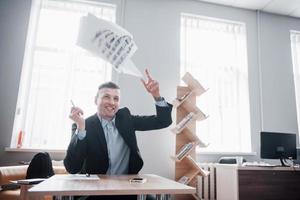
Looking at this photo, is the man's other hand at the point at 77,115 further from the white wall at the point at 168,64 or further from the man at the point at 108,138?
the white wall at the point at 168,64

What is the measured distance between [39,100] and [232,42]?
321 centimetres

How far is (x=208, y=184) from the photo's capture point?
3258 millimetres

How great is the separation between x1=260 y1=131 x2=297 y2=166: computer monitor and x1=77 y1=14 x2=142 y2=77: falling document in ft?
6.88

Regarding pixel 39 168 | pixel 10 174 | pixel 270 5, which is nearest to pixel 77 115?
pixel 39 168

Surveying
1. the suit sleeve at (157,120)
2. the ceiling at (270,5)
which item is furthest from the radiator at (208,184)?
the ceiling at (270,5)

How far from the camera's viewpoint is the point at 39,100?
3.49 metres

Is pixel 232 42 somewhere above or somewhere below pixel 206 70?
above

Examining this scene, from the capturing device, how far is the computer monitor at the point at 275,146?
2887 millimetres

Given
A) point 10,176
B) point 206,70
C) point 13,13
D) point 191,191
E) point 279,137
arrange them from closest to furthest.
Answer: point 191,191 < point 10,176 < point 279,137 < point 13,13 < point 206,70

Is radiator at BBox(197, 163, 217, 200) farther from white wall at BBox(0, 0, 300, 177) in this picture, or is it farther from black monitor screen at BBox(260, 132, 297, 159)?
black monitor screen at BBox(260, 132, 297, 159)

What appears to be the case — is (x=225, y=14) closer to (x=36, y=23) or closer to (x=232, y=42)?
(x=232, y=42)

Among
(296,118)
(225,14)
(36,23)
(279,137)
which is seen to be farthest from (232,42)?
(36,23)

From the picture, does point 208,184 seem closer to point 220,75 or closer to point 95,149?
point 220,75

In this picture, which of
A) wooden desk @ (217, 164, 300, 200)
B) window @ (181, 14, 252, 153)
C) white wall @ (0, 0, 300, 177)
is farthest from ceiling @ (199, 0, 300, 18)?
wooden desk @ (217, 164, 300, 200)
